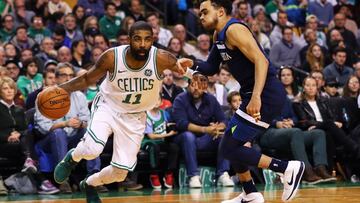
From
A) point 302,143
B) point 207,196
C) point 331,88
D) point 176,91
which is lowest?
point 207,196

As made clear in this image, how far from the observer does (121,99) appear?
816 centimetres

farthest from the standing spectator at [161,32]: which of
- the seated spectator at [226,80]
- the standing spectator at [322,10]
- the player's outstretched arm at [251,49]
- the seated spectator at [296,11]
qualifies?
the player's outstretched arm at [251,49]

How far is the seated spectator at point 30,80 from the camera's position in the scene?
40.7 ft

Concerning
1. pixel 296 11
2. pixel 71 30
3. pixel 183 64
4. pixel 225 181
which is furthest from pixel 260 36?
pixel 183 64

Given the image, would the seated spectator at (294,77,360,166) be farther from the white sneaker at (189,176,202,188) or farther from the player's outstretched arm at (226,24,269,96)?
the player's outstretched arm at (226,24,269,96)

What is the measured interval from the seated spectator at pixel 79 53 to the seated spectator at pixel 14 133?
7.50 feet

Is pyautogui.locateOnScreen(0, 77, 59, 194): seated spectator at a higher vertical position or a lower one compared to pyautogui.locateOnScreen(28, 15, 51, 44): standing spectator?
lower

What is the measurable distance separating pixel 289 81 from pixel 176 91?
1.84 meters

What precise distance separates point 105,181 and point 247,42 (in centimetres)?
209

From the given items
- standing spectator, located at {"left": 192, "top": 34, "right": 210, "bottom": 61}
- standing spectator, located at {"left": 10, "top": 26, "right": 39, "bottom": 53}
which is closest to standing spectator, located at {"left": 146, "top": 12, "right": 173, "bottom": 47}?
standing spectator, located at {"left": 192, "top": 34, "right": 210, "bottom": 61}

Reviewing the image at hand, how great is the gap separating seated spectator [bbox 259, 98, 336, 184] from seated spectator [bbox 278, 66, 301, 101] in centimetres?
64

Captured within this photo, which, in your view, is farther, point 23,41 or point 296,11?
point 296,11

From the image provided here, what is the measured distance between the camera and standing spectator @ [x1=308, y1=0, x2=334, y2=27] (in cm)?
1811

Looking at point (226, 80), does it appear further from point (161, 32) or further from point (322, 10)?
point (322, 10)
